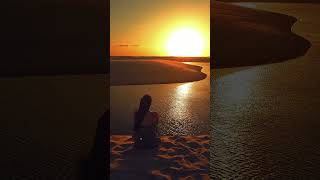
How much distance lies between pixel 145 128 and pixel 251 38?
→ 4.12 metres

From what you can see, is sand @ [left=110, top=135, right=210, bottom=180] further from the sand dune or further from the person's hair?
the sand dune

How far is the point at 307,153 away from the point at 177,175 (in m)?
0.92

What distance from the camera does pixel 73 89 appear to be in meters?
3.91

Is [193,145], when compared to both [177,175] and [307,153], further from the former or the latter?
[307,153]

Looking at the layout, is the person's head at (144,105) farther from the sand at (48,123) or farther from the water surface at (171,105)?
the sand at (48,123)

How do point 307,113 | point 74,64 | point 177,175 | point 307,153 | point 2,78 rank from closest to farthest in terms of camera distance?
1. point 177,175
2. point 307,153
3. point 307,113
4. point 2,78
5. point 74,64

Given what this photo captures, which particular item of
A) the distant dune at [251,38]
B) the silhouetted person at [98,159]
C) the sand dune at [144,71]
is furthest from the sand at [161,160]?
the distant dune at [251,38]

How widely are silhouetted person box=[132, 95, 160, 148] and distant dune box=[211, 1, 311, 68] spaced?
10.1ft

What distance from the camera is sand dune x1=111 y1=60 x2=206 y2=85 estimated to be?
2.43 m

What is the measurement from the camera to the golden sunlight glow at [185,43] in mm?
2426

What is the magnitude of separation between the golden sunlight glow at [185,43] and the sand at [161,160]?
65 centimetres

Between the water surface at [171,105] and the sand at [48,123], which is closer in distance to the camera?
the sand at [48,123]

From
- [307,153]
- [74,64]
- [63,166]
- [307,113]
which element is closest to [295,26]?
[307,113]

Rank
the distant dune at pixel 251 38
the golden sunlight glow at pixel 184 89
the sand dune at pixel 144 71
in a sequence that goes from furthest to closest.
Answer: the distant dune at pixel 251 38 → the golden sunlight glow at pixel 184 89 → the sand dune at pixel 144 71
